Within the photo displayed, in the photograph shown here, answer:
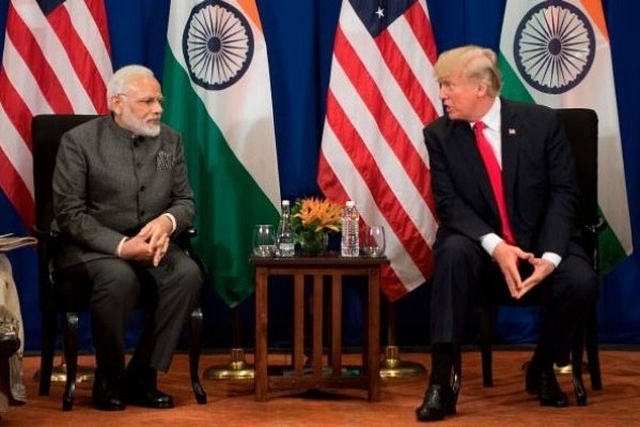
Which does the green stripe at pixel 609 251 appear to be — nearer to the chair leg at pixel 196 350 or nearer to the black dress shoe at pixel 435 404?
the black dress shoe at pixel 435 404

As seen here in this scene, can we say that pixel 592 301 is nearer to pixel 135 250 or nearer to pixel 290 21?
pixel 135 250

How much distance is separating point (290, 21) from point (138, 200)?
1.47 m

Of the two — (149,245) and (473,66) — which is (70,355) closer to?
(149,245)

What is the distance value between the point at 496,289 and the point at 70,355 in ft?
5.51

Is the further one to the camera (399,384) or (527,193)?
(399,384)

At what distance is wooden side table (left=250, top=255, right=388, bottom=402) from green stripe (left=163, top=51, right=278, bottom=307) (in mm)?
883

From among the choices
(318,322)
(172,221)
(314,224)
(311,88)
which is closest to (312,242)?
(314,224)

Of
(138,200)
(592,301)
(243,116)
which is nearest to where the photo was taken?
(592,301)

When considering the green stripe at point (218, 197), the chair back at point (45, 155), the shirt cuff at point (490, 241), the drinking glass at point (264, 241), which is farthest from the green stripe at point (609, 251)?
the chair back at point (45, 155)

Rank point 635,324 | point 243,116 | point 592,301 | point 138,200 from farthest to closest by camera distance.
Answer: point 635,324 < point 243,116 < point 138,200 < point 592,301

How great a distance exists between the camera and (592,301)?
479 centimetres

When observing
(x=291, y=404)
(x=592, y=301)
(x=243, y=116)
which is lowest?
(x=291, y=404)

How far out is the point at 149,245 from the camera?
495cm

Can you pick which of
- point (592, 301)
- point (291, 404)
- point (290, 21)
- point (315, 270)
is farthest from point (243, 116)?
point (592, 301)
